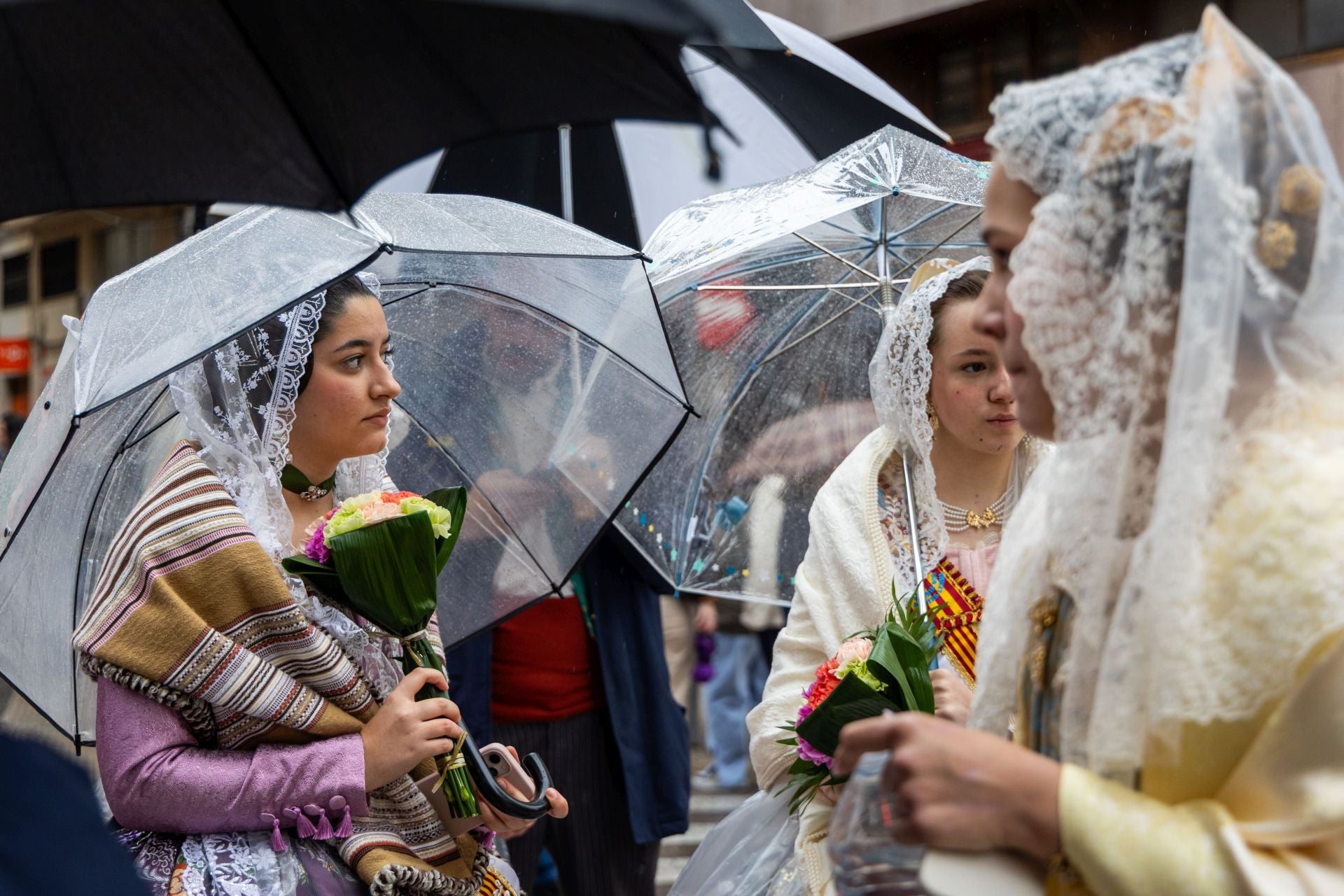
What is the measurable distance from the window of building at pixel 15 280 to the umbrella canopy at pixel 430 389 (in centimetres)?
2532

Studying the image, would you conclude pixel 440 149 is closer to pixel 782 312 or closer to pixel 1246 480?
pixel 1246 480

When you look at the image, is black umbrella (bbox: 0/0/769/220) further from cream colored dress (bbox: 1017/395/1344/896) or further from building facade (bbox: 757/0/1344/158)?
building facade (bbox: 757/0/1344/158)

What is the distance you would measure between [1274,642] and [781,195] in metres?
2.25

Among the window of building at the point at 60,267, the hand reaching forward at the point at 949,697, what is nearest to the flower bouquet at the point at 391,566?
the hand reaching forward at the point at 949,697

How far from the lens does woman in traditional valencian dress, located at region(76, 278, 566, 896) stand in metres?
2.40

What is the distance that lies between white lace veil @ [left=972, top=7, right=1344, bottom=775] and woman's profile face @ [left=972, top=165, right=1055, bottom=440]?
0.17ft

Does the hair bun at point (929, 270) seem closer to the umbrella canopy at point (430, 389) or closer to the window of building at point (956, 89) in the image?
the umbrella canopy at point (430, 389)

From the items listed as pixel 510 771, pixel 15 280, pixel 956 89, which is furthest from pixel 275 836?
pixel 15 280

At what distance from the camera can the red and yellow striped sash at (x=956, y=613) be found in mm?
2883

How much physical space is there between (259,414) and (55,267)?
80.9ft

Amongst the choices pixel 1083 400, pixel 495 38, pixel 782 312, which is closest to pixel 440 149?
pixel 495 38

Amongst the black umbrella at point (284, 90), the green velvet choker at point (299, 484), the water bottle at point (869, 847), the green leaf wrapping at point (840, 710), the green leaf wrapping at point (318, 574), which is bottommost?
the green leaf wrapping at point (840, 710)

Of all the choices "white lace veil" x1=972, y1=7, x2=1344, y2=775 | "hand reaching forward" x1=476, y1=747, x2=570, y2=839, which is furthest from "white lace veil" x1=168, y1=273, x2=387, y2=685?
"white lace veil" x1=972, y1=7, x2=1344, y2=775

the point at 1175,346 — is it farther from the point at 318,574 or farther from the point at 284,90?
the point at 318,574
